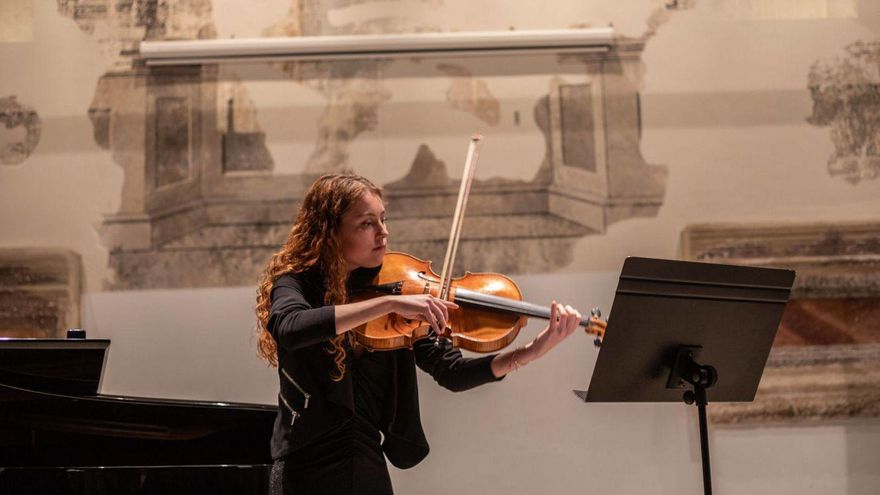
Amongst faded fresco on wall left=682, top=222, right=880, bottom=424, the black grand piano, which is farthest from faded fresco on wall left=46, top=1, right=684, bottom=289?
the black grand piano

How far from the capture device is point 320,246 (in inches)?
84.1

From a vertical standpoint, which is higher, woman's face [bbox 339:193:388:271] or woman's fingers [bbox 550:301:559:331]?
woman's face [bbox 339:193:388:271]

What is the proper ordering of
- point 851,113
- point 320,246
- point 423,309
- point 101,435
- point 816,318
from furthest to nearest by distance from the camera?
point 851,113 → point 816,318 → point 101,435 → point 320,246 → point 423,309

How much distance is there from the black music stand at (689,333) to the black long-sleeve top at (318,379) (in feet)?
1.19

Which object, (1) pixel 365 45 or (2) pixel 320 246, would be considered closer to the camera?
(2) pixel 320 246

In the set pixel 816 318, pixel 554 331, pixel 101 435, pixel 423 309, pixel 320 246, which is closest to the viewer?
pixel 423 309

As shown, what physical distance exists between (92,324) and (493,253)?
1.83 metres

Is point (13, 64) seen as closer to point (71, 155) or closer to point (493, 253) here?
point (71, 155)

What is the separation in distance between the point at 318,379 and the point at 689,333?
943mm

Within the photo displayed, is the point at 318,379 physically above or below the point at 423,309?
below

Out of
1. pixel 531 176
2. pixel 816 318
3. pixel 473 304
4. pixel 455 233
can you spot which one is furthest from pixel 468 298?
pixel 816 318

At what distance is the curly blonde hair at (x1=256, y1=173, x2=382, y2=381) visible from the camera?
2119 millimetres

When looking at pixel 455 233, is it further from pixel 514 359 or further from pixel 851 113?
pixel 851 113

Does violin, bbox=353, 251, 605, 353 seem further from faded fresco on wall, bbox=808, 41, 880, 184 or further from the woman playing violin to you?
faded fresco on wall, bbox=808, 41, 880, 184
